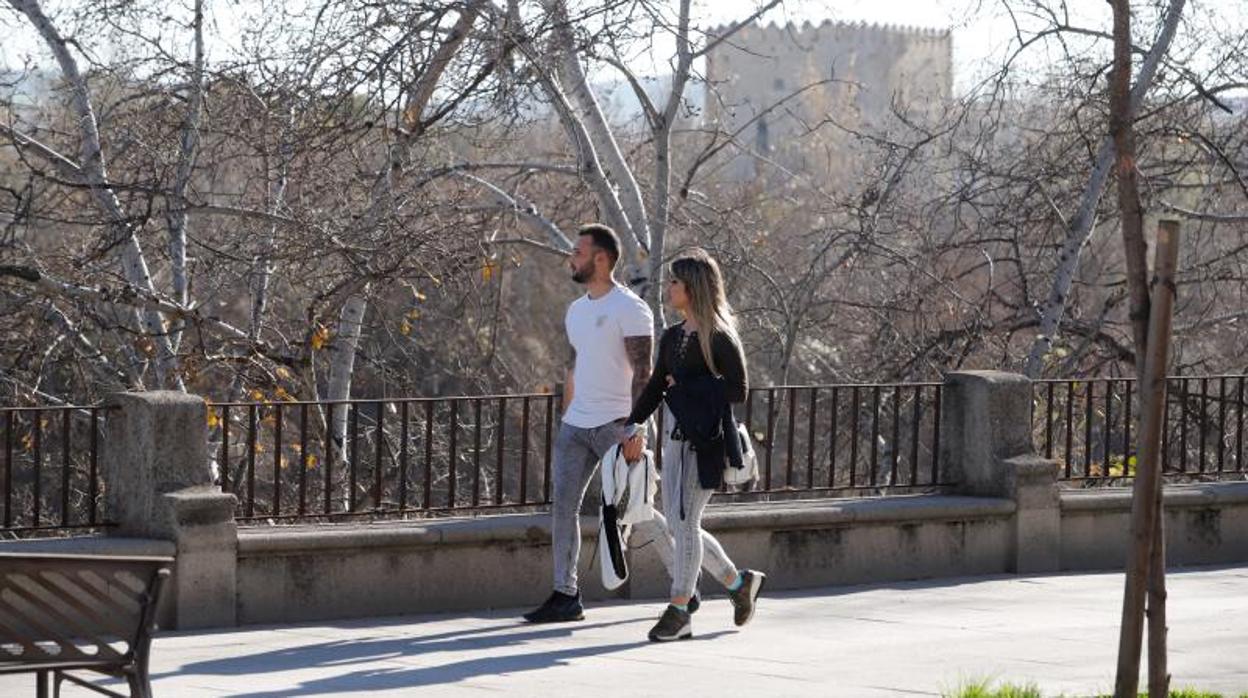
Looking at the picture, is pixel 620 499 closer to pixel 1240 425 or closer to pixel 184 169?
pixel 1240 425

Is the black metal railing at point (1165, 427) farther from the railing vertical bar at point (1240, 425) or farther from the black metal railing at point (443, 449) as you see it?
the black metal railing at point (443, 449)

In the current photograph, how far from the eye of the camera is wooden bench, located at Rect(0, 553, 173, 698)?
6.23 meters

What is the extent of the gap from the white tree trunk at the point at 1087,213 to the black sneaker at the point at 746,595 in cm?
678

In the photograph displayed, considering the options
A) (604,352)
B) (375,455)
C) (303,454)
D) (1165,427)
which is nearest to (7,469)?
(303,454)

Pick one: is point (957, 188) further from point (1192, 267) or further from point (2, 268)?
point (2, 268)

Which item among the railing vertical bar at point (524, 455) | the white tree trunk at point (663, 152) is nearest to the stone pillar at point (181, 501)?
the railing vertical bar at point (524, 455)

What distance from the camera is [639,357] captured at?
9.44 meters

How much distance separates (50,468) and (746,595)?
9.81 metres

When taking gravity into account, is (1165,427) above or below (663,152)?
below

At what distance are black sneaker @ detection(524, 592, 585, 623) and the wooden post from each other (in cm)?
366

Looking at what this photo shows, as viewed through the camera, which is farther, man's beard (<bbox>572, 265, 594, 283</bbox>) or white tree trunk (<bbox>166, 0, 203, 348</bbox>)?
white tree trunk (<bbox>166, 0, 203, 348</bbox>)

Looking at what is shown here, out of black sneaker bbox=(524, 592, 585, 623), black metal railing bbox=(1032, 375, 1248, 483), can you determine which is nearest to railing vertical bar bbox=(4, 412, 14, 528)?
black sneaker bbox=(524, 592, 585, 623)

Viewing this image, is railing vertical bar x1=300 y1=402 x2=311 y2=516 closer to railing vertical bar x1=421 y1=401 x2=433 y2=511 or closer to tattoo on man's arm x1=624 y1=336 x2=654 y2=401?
railing vertical bar x1=421 y1=401 x2=433 y2=511

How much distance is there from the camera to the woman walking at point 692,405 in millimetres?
9180
